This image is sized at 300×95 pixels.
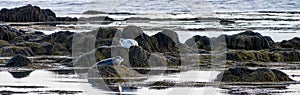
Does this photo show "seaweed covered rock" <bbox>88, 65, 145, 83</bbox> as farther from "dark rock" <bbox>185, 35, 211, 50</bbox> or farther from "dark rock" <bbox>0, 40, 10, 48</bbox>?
"dark rock" <bbox>0, 40, 10, 48</bbox>

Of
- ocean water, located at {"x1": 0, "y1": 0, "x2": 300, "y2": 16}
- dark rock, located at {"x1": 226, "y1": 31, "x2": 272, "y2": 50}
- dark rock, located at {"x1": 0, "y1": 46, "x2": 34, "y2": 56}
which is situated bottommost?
ocean water, located at {"x1": 0, "y1": 0, "x2": 300, "y2": 16}

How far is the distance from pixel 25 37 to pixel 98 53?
21.4ft

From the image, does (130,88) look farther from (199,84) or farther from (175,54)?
(175,54)

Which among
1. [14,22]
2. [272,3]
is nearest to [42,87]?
[14,22]

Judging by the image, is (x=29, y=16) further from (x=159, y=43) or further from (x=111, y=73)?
(x=111, y=73)

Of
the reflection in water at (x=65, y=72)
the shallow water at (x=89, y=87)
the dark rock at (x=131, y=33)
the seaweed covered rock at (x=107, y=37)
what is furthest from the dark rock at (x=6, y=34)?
the shallow water at (x=89, y=87)

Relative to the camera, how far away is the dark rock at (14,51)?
23211 millimetres

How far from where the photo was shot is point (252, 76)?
18.5 m

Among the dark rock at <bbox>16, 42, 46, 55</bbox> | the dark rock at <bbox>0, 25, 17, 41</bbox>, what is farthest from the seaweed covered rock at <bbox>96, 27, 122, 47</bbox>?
the dark rock at <bbox>0, 25, 17, 41</bbox>

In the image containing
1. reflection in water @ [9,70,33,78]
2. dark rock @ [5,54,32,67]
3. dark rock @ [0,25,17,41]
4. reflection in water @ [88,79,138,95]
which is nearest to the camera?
reflection in water @ [88,79,138,95]

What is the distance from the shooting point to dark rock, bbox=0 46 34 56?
2321 cm

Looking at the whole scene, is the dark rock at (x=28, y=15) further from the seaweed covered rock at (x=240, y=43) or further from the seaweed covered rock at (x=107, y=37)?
the seaweed covered rock at (x=240, y=43)

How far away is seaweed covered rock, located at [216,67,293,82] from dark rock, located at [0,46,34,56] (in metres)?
6.37

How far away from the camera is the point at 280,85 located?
1814cm
